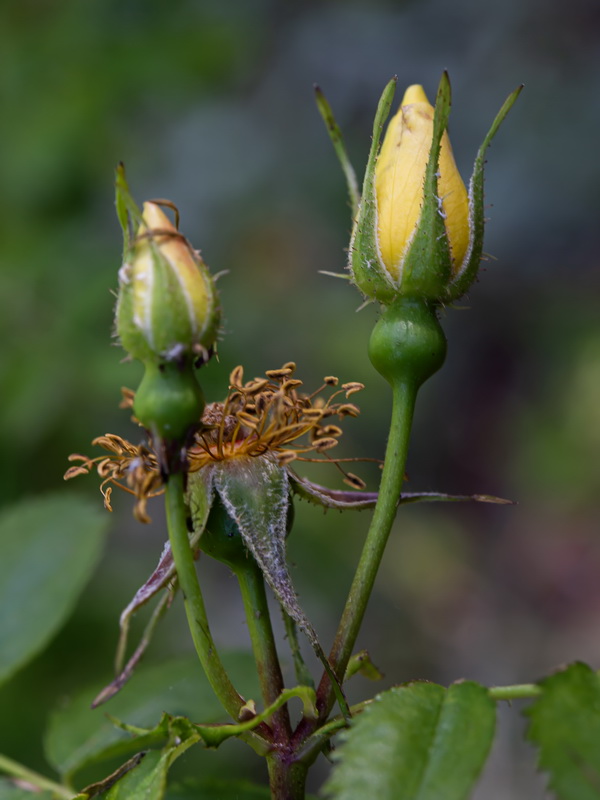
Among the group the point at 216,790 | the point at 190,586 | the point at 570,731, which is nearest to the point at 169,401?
the point at 190,586

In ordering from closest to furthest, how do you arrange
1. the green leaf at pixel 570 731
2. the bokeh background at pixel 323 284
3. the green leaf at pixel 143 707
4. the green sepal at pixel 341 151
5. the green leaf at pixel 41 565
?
the green leaf at pixel 570 731, the green sepal at pixel 341 151, the green leaf at pixel 143 707, the green leaf at pixel 41 565, the bokeh background at pixel 323 284

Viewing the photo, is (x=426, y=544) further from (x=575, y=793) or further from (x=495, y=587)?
(x=575, y=793)

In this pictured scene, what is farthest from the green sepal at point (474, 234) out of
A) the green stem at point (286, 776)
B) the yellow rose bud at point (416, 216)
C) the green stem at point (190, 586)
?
the green stem at point (286, 776)

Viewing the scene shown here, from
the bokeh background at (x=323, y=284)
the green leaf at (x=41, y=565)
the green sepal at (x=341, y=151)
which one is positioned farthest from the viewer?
the bokeh background at (x=323, y=284)

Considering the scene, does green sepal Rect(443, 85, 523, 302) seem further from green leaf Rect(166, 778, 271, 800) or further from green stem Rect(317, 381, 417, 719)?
green leaf Rect(166, 778, 271, 800)

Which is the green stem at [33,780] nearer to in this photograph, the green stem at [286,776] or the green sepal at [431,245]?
the green stem at [286,776]

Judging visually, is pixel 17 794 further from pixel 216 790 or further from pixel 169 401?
pixel 169 401

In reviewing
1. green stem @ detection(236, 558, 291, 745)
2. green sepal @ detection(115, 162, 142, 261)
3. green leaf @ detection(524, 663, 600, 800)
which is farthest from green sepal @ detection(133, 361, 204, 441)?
green leaf @ detection(524, 663, 600, 800)
